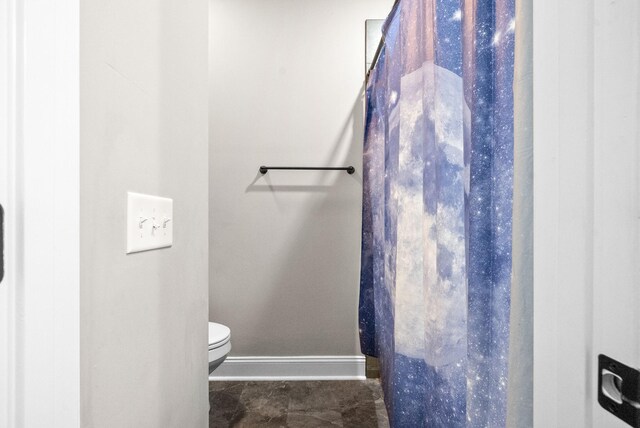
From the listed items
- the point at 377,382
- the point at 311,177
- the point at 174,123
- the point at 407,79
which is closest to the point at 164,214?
the point at 174,123

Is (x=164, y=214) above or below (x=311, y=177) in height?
below

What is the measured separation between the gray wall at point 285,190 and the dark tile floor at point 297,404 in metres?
0.19

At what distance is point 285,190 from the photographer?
197 cm

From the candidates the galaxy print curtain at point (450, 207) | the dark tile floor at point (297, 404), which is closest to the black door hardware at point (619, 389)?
the galaxy print curtain at point (450, 207)

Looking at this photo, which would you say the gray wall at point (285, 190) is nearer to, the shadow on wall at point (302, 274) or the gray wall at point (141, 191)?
the shadow on wall at point (302, 274)

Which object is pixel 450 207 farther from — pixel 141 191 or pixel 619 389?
pixel 141 191

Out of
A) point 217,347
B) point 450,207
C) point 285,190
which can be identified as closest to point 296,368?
point 217,347

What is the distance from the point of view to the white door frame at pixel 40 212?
37 centimetres

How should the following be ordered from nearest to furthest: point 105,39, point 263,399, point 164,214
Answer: point 105,39 → point 164,214 → point 263,399

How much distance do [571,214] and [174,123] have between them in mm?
704

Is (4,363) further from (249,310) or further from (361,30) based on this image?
(361,30)

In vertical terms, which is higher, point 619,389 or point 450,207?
point 450,207

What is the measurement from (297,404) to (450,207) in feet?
4.69

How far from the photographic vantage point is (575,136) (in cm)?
32
